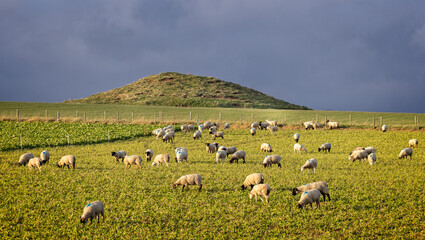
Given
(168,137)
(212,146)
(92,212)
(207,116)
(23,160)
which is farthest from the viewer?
(207,116)

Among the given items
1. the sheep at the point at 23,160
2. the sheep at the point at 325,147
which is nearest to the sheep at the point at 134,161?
the sheep at the point at 23,160

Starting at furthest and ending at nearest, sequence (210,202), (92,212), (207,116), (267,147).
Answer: (207,116) < (267,147) < (210,202) < (92,212)

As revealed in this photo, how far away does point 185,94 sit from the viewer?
13250cm

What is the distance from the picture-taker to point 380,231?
11.8 meters

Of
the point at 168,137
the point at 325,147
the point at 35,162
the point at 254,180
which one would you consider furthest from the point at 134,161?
the point at 325,147

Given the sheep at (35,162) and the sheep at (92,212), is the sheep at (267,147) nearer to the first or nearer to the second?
the sheep at (35,162)

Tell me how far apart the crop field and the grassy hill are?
94996 millimetres

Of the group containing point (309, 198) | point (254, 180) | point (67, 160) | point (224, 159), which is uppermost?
point (254, 180)

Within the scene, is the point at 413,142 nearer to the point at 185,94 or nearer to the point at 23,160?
the point at 23,160

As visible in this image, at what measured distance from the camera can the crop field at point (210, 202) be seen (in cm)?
1183

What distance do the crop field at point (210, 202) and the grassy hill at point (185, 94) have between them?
95.0m

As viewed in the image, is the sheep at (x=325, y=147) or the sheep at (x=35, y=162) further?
the sheep at (x=325, y=147)

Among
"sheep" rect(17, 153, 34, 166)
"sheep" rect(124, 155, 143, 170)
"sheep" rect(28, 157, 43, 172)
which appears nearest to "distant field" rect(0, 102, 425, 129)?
"sheep" rect(17, 153, 34, 166)

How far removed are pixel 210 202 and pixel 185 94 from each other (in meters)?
119
